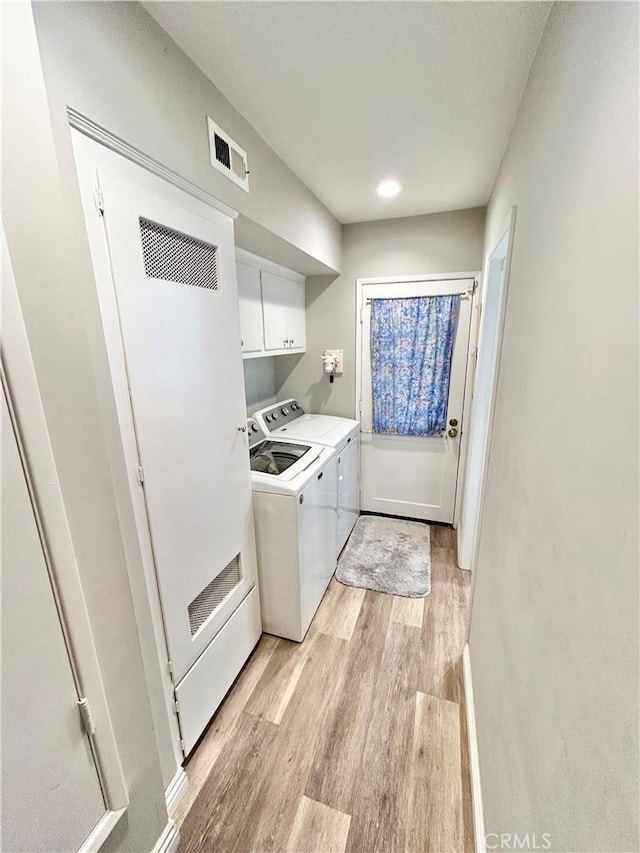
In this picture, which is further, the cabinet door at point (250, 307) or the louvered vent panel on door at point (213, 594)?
the cabinet door at point (250, 307)

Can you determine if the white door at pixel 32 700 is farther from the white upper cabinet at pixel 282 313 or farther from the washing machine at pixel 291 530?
the white upper cabinet at pixel 282 313

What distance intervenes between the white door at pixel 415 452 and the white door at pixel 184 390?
161 cm

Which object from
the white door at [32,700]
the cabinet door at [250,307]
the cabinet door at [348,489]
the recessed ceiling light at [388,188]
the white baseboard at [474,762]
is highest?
the recessed ceiling light at [388,188]

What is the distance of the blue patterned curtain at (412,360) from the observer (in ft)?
8.59

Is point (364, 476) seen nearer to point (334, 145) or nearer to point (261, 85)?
point (334, 145)

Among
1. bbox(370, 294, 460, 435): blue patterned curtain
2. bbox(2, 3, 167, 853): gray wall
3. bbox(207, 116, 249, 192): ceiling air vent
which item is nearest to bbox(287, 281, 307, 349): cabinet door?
bbox(370, 294, 460, 435): blue patterned curtain

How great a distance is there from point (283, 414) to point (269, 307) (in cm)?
87

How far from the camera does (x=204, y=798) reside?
1233 mm

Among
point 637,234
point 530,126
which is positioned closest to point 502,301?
point 530,126

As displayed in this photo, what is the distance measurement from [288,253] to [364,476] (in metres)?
1.99

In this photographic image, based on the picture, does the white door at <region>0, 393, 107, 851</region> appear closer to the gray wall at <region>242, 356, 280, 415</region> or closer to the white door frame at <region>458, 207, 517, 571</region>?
the white door frame at <region>458, 207, 517, 571</region>

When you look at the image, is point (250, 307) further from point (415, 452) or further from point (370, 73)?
point (415, 452)

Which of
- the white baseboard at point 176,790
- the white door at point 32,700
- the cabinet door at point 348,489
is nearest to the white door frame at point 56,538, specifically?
the white door at point 32,700

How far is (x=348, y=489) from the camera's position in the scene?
2.68 metres
